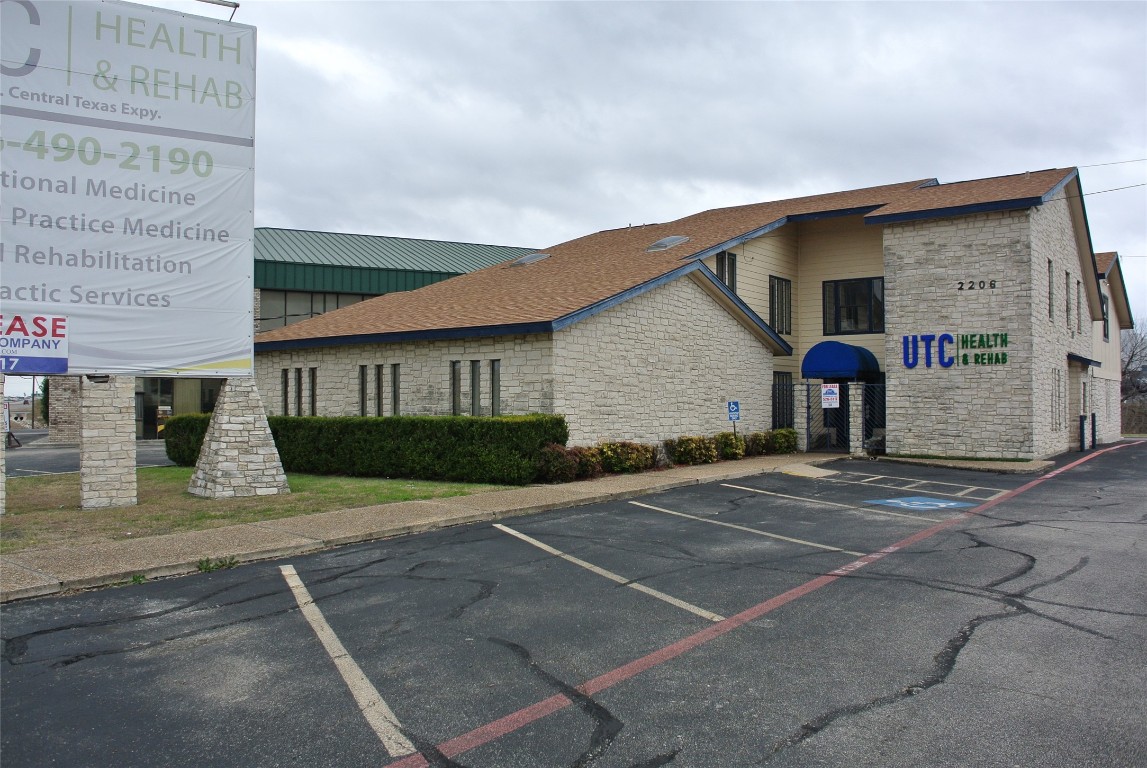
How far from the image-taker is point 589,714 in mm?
4828

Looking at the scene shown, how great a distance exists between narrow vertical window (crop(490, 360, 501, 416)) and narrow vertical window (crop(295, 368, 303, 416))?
8395 millimetres

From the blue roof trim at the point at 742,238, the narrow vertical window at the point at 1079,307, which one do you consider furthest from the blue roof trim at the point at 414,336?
the narrow vertical window at the point at 1079,307

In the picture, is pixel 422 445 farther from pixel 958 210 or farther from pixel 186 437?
pixel 958 210

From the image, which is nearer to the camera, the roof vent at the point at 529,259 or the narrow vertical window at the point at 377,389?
the narrow vertical window at the point at 377,389

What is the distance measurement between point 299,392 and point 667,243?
1221 centimetres

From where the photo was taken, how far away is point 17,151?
469 inches

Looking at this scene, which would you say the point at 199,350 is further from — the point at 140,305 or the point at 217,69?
the point at 217,69

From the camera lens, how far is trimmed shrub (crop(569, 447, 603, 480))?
1705 centimetres

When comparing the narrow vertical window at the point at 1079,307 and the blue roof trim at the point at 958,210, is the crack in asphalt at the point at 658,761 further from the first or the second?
the narrow vertical window at the point at 1079,307

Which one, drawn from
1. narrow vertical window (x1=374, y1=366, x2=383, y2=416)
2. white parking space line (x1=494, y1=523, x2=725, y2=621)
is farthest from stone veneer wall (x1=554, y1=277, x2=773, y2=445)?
white parking space line (x1=494, y1=523, x2=725, y2=621)

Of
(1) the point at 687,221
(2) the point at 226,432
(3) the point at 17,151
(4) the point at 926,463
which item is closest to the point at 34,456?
(2) the point at 226,432

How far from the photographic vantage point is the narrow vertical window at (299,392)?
24578 mm

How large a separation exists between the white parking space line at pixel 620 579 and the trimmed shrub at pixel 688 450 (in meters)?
9.65

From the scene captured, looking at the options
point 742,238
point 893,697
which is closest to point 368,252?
point 742,238
